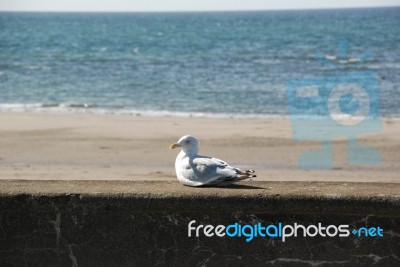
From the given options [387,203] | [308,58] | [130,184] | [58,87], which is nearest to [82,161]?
[130,184]

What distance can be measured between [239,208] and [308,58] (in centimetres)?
3525

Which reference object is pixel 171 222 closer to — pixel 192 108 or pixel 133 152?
pixel 133 152

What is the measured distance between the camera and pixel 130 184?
468 cm

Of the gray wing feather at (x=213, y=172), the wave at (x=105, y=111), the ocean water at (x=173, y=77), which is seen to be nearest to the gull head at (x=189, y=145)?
the gray wing feather at (x=213, y=172)

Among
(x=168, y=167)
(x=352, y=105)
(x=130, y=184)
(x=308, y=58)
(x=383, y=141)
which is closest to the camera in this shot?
(x=130, y=184)

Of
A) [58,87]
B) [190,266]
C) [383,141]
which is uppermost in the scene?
[58,87]

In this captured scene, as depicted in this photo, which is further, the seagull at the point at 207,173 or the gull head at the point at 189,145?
the gull head at the point at 189,145
